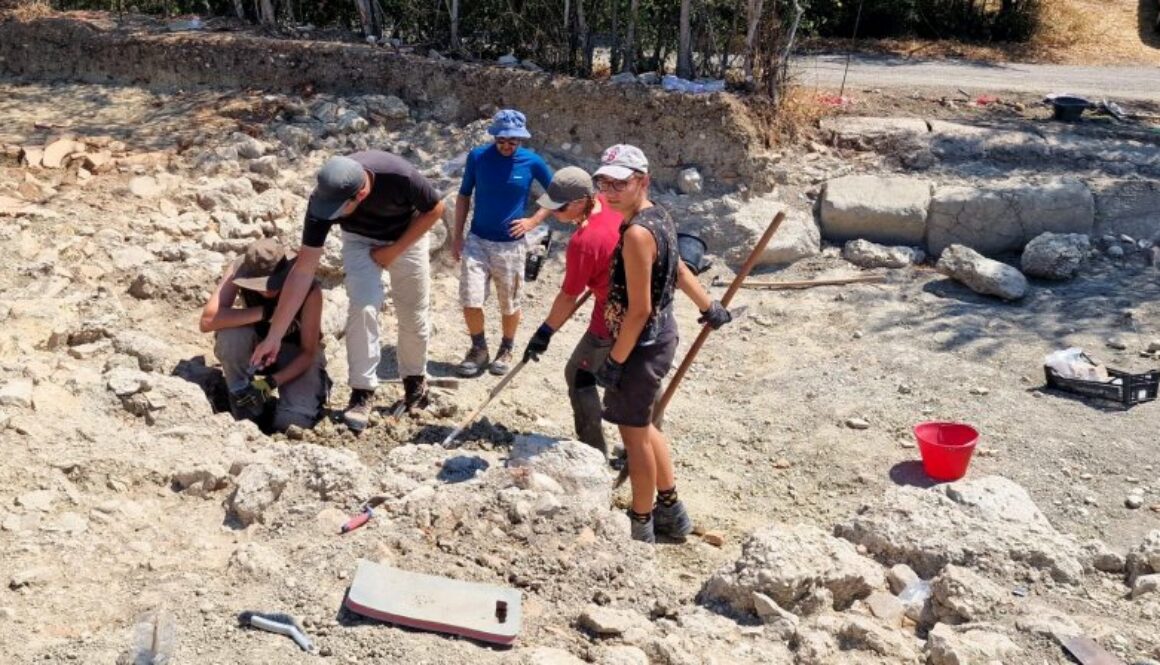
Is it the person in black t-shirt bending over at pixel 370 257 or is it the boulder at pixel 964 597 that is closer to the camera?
the boulder at pixel 964 597

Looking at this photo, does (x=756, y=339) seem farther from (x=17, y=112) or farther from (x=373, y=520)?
(x=17, y=112)

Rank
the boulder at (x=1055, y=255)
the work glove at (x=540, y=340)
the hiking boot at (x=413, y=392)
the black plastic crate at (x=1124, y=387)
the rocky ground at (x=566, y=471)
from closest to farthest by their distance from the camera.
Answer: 1. the rocky ground at (x=566, y=471)
2. the work glove at (x=540, y=340)
3. the hiking boot at (x=413, y=392)
4. the black plastic crate at (x=1124, y=387)
5. the boulder at (x=1055, y=255)

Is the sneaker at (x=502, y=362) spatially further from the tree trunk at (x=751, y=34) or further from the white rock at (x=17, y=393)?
the tree trunk at (x=751, y=34)

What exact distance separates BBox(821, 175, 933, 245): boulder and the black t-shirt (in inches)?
157

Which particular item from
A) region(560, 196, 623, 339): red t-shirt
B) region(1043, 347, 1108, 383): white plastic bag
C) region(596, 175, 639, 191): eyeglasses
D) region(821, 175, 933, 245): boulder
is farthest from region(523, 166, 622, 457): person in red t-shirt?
region(821, 175, 933, 245): boulder

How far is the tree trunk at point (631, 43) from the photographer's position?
9438 millimetres

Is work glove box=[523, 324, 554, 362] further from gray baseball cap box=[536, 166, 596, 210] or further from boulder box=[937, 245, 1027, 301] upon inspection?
boulder box=[937, 245, 1027, 301]

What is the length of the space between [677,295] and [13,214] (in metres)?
4.47

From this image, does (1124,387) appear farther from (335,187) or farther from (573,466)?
(335,187)

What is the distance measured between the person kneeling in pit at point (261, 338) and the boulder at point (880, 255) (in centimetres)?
420

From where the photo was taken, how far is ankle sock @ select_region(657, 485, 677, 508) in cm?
490

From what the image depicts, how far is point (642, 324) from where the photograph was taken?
4.29 m

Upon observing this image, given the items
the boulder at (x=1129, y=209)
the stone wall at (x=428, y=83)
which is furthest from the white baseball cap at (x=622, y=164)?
the boulder at (x=1129, y=209)

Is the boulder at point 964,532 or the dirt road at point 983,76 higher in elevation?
the dirt road at point 983,76
